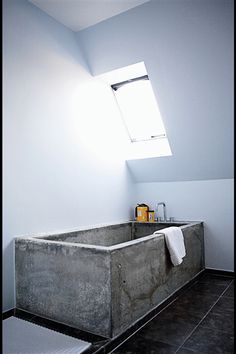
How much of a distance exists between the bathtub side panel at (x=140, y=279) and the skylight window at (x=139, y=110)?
1889 millimetres

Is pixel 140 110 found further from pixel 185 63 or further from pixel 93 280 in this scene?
pixel 93 280

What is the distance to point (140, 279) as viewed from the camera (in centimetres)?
217

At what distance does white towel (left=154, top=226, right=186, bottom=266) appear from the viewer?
2.59 meters

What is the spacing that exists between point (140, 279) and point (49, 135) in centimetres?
166

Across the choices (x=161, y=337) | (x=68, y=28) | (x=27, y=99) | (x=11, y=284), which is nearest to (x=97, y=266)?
(x=161, y=337)

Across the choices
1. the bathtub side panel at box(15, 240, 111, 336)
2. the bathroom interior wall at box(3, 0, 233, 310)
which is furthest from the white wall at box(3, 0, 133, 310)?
the bathtub side panel at box(15, 240, 111, 336)

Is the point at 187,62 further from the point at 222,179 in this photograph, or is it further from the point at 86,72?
the point at 222,179

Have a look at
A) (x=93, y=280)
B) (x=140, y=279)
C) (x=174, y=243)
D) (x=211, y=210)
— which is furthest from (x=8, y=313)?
(x=211, y=210)

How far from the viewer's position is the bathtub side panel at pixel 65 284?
1893 mm

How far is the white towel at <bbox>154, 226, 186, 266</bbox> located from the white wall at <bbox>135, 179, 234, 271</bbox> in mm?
957

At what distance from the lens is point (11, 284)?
94.4 inches

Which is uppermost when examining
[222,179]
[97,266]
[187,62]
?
[187,62]

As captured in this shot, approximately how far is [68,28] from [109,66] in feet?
1.99

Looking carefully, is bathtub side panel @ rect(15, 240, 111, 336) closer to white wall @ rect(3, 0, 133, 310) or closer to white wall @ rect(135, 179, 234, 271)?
white wall @ rect(3, 0, 133, 310)
